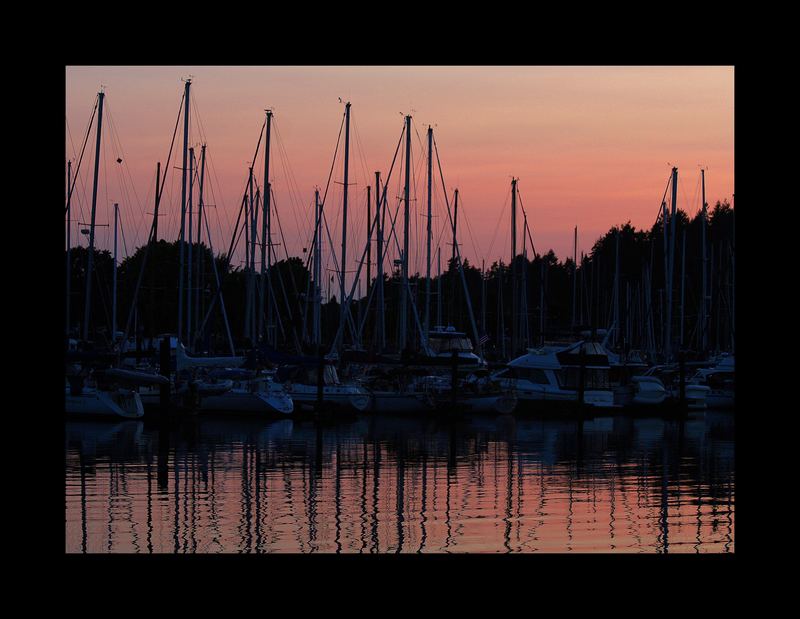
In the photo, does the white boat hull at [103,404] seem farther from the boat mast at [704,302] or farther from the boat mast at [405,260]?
the boat mast at [704,302]

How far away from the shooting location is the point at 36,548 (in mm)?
5863

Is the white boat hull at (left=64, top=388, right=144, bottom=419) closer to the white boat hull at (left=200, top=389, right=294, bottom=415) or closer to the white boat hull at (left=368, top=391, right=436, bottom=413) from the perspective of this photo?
the white boat hull at (left=200, top=389, right=294, bottom=415)

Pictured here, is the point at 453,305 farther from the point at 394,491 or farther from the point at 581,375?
the point at 394,491

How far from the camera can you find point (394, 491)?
22422mm

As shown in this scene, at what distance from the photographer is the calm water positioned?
1648 centimetres

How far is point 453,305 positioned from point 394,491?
156ft

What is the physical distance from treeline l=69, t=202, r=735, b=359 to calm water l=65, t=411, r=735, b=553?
14371 millimetres

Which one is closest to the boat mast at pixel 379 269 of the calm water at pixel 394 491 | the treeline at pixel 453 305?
the treeline at pixel 453 305

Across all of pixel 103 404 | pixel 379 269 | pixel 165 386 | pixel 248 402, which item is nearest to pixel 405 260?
pixel 379 269

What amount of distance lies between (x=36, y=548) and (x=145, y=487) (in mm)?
17508

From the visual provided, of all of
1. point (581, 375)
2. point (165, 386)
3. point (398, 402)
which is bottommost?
point (398, 402)
